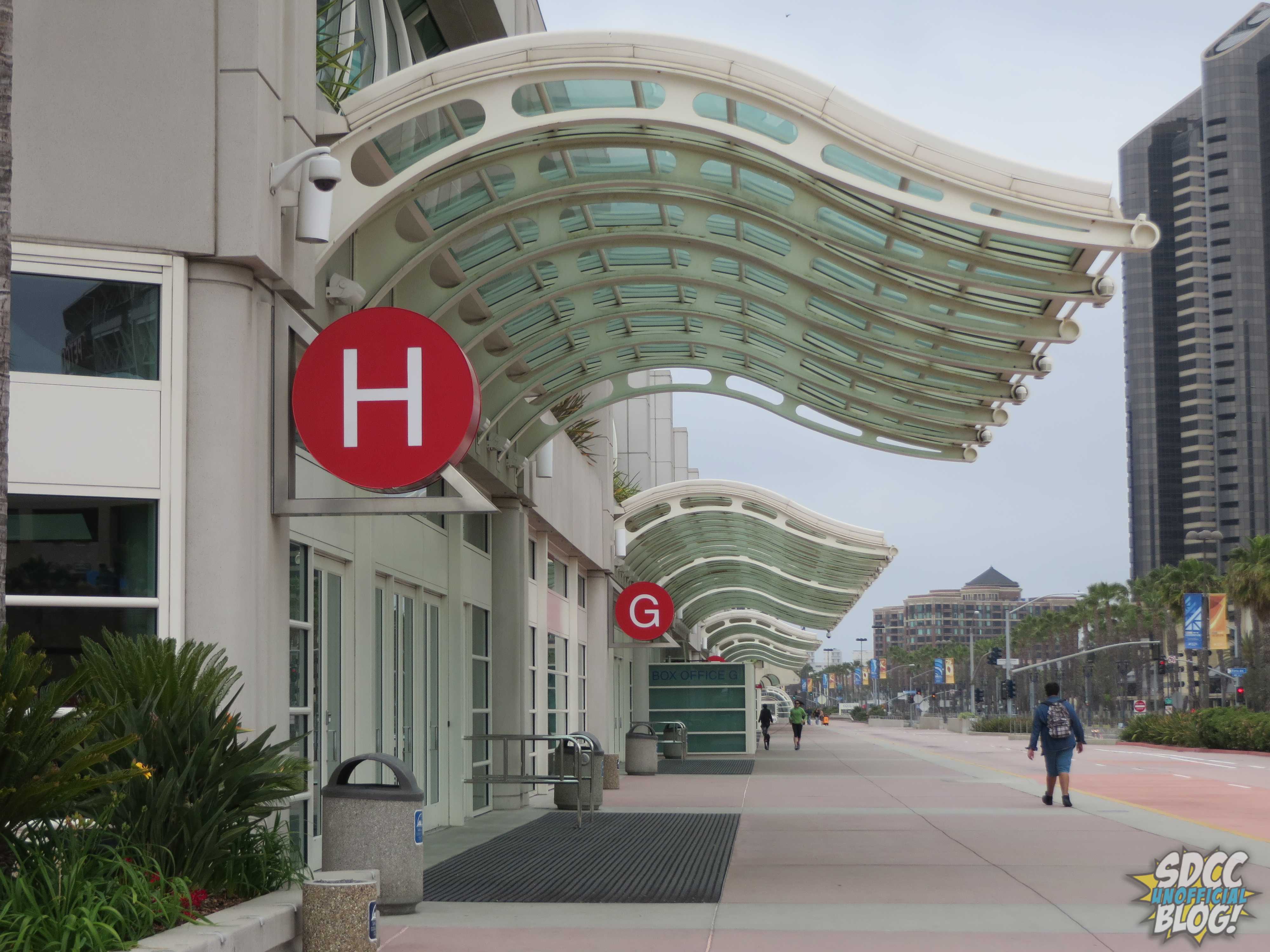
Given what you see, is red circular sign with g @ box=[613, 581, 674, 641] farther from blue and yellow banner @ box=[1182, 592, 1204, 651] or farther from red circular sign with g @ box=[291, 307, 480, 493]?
blue and yellow banner @ box=[1182, 592, 1204, 651]

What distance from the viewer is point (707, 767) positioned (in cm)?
3341

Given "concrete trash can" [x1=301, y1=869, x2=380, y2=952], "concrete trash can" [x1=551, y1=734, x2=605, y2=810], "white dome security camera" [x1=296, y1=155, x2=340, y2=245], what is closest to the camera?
"concrete trash can" [x1=301, y1=869, x2=380, y2=952]

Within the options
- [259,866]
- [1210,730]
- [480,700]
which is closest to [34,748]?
[259,866]

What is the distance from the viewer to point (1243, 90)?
19250cm

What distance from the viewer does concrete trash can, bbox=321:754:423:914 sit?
930cm

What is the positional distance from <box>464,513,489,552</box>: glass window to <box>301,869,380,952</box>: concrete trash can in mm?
11832

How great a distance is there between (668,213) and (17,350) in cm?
731

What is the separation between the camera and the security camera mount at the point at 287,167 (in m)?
9.44

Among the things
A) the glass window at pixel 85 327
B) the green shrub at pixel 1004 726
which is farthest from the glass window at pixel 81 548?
the green shrub at pixel 1004 726

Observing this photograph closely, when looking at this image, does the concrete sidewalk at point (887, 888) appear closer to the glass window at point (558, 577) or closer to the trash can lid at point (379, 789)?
the trash can lid at point (379, 789)

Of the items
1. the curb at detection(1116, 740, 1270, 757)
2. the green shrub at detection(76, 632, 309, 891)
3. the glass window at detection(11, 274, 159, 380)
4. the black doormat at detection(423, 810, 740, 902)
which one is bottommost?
the curb at detection(1116, 740, 1270, 757)

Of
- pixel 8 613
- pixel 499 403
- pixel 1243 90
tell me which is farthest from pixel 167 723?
pixel 1243 90

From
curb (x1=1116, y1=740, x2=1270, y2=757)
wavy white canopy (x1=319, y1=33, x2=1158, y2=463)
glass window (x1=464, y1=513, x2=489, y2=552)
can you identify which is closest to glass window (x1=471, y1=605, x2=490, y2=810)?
glass window (x1=464, y1=513, x2=489, y2=552)

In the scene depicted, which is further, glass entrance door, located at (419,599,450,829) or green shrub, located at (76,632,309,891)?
glass entrance door, located at (419,599,450,829)
